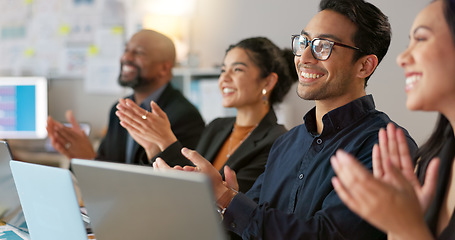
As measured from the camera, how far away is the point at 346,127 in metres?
1.44

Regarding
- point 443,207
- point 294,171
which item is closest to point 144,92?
point 294,171

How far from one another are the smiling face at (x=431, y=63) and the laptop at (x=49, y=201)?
76cm

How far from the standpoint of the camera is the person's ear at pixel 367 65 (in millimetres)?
1521

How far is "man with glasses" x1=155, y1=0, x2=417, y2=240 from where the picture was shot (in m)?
1.36

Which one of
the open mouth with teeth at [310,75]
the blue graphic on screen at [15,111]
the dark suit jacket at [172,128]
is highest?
the open mouth with teeth at [310,75]

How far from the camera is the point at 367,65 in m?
1.53

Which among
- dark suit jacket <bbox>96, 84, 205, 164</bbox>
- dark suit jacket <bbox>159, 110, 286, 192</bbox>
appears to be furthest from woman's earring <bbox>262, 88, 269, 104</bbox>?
dark suit jacket <bbox>96, 84, 205, 164</bbox>

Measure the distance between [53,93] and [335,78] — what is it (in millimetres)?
3883

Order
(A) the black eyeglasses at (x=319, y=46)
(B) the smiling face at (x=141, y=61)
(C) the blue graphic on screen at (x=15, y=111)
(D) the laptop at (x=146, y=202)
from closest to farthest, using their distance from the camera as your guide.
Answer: (D) the laptop at (x=146, y=202) → (A) the black eyeglasses at (x=319, y=46) → (B) the smiling face at (x=141, y=61) → (C) the blue graphic on screen at (x=15, y=111)

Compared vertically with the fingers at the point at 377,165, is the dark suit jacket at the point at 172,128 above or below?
below

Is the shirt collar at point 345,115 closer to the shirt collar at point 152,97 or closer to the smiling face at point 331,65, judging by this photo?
the smiling face at point 331,65

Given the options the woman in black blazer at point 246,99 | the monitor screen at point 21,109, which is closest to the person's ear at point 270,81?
the woman in black blazer at point 246,99

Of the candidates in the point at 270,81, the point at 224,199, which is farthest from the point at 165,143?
the point at 224,199

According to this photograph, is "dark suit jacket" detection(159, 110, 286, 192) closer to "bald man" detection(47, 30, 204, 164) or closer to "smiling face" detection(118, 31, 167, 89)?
"bald man" detection(47, 30, 204, 164)
